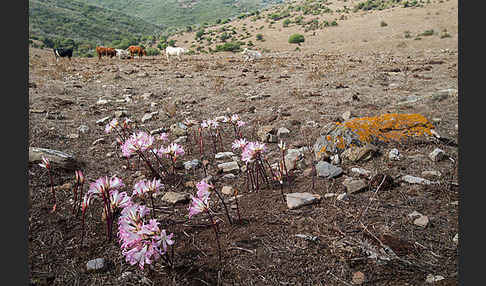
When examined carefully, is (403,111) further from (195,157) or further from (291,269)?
(291,269)

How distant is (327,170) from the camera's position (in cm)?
284

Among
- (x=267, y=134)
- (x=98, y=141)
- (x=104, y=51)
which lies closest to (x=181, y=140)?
(x=98, y=141)

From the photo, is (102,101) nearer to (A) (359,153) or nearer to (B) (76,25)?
(A) (359,153)

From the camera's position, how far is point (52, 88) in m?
7.45

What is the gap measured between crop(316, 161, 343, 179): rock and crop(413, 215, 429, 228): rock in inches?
35.1

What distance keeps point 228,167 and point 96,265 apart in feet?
6.09

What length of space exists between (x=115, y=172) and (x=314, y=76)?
7019mm

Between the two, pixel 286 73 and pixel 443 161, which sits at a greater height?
pixel 286 73

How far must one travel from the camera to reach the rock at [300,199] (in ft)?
7.50

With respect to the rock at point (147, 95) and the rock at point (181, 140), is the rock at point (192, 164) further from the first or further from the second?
the rock at point (147, 95)

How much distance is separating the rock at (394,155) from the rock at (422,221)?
1.15 metres

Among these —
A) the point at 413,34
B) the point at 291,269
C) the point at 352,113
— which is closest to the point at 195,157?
the point at 291,269

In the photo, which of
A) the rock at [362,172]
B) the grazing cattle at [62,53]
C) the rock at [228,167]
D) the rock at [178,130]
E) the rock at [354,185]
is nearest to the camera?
the rock at [354,185]

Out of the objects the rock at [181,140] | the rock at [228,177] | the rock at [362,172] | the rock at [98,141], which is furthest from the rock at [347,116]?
the rock at [98,141]
